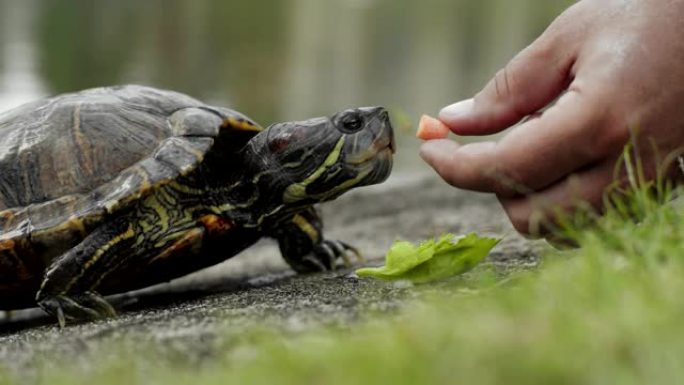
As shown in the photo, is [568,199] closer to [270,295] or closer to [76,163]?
[270,295]

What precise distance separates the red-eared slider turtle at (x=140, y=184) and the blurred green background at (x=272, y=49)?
477 mm

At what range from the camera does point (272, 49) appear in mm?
24516

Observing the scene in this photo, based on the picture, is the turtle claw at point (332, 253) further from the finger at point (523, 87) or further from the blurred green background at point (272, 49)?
the finger at point (523, 87)

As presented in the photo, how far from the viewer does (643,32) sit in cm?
241

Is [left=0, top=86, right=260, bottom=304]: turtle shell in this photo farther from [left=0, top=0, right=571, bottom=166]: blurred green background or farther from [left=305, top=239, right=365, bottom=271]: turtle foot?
[left=0, top=0, right=571, bottom=166]: blurred green background

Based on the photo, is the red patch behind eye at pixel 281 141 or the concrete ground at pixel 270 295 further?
the red patch behind eye at pixel 281 141

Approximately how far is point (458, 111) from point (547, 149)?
1.38ft

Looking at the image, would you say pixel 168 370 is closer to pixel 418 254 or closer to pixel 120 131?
pixel 418 254

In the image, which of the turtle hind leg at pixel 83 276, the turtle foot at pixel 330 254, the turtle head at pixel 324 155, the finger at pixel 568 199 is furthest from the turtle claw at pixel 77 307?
the finger at pixel 568 199

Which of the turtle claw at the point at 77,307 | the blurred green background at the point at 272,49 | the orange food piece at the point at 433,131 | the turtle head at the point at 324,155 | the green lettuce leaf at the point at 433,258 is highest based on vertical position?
the orange food piece at the point at 433,131

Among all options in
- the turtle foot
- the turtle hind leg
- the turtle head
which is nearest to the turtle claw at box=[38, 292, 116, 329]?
the turtle hind leg

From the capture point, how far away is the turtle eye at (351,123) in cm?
315

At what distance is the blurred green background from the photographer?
14.8 m

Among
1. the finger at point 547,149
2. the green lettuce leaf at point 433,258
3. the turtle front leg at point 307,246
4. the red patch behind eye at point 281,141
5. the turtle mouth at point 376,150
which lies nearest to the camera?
the finger at point 547,149
